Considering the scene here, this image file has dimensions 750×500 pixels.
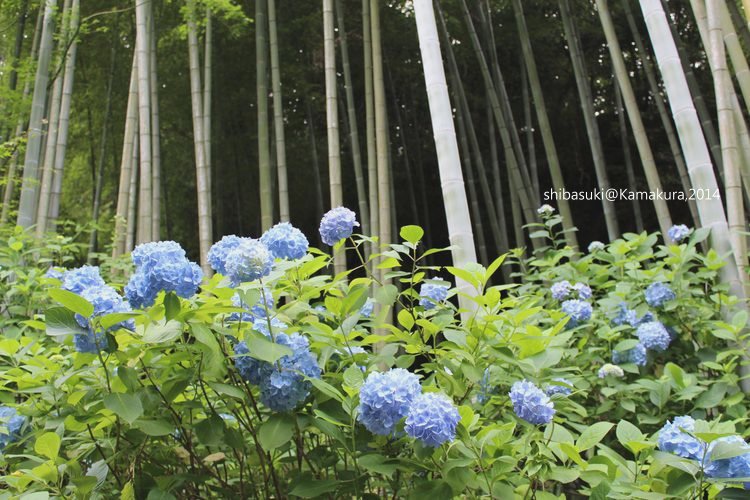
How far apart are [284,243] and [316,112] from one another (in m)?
6.50

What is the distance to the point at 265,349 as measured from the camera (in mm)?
739

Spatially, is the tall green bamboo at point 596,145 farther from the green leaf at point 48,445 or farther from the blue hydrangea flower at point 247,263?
the green leaf at point 48,445

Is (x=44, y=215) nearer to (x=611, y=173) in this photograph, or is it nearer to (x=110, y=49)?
(x=110, y=49)

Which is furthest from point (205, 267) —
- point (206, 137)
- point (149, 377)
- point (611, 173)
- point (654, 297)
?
point (611, 173)

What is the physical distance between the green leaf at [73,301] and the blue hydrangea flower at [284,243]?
0.29 m

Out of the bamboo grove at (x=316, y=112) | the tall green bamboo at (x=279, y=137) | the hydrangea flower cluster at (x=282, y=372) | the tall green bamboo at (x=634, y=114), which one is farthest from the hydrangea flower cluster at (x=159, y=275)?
the tall green bamboo at (x=279, y=137)

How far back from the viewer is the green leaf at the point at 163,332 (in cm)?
77

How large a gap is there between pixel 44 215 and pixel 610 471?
349cm

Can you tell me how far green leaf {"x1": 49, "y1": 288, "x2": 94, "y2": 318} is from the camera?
0.71 meters

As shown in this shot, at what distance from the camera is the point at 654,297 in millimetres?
1627

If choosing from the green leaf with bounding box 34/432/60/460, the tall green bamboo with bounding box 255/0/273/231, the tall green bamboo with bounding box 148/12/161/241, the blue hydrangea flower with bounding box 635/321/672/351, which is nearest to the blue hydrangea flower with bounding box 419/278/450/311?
the green leaf with bounding box 34/432/60/460

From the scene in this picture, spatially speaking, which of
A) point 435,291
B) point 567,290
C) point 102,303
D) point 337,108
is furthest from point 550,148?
point 102,303

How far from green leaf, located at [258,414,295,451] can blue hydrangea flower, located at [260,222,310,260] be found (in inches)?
10.0

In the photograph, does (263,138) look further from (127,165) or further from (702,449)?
(702,449)
